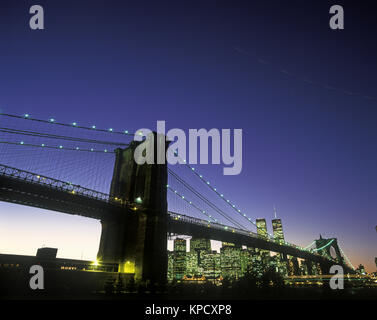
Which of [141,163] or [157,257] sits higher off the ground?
[141,163]

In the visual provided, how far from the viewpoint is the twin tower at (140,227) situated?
30516 mm

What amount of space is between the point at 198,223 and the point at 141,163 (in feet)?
63.6

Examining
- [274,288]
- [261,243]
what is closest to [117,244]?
[274,288]

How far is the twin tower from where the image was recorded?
30.5m

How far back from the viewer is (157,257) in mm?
31281

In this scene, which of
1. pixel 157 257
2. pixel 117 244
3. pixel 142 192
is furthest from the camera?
pixel 142 192

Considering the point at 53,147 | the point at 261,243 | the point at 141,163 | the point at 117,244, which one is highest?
the point at 53,147

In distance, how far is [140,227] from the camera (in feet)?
106
